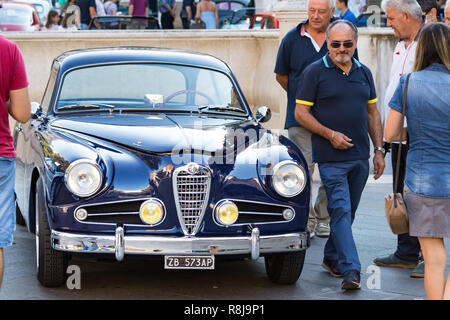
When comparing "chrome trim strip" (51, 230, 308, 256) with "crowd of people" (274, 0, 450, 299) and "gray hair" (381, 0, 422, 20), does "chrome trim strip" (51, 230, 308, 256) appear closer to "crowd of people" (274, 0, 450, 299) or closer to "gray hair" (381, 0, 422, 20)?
"crowd of people" (274, 0, 450, 299)

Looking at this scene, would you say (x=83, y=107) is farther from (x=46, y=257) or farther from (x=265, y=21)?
(x=265, y=21)

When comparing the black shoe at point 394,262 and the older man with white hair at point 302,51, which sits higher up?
the older man with white hair at point 302,51

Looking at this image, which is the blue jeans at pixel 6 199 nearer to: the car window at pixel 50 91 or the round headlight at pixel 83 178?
the round headlight at pixel 83 178

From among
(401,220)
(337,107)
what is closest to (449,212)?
(401,220)

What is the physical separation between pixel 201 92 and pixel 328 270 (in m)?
1.78

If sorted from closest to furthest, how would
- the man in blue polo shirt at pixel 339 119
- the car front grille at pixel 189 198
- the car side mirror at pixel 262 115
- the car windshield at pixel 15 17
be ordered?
the car front grille at pixel 189 198 → the man in blue polo shirt at pixel 339 119 → the car side mirror at pixel 262 115 → the car windshield at pixel 15 17

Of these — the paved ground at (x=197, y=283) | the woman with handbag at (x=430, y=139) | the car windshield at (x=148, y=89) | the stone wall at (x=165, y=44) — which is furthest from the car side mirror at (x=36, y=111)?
the stone wall at (x=165, y=44)

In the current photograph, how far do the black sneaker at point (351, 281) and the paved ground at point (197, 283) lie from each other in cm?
5

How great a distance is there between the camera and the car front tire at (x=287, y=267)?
6445 mm

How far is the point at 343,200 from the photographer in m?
6.62

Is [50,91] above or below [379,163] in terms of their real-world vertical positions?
above

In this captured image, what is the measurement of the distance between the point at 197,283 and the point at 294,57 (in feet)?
7.71

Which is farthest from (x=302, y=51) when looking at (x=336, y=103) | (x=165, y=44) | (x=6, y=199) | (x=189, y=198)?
(x=165, y=44)

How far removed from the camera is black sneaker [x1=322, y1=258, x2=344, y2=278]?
22.4 ft
